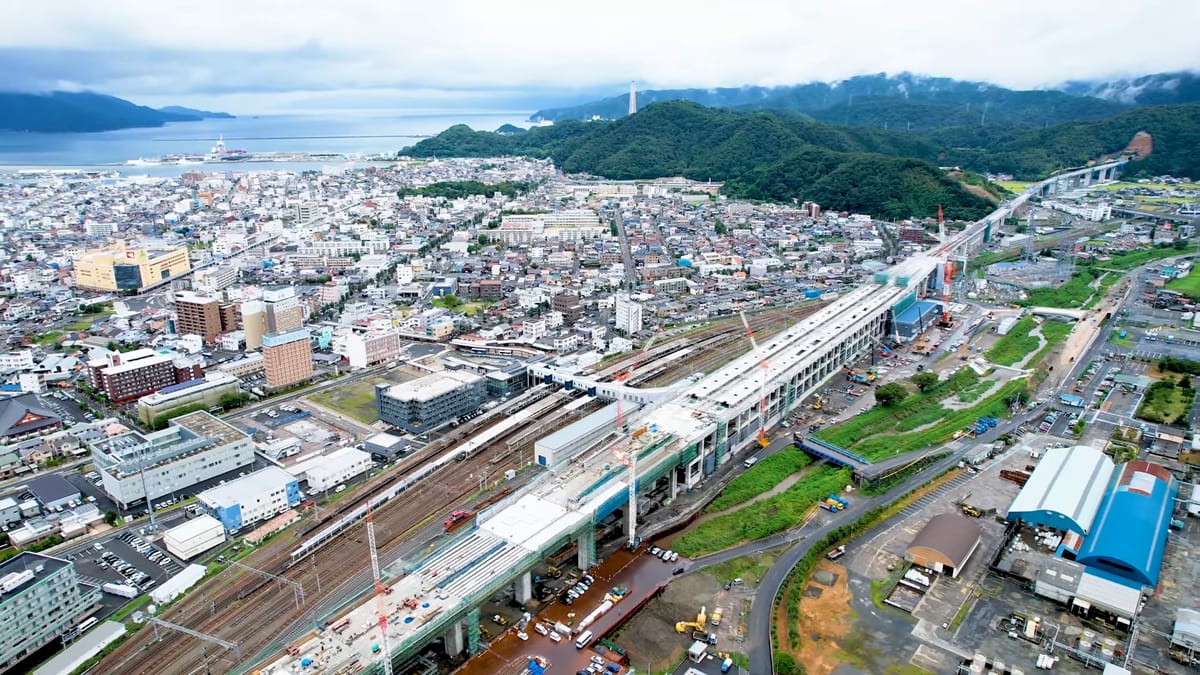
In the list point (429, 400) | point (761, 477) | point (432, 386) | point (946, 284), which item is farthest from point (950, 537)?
point (946, 284)

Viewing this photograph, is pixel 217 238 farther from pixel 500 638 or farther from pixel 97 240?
pixel 500 638

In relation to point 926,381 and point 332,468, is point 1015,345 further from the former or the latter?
point 332,468

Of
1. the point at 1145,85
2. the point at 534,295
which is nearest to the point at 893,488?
the point at 534,295

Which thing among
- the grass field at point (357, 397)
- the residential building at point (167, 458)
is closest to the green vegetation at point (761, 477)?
the grass field at point (357, 397)

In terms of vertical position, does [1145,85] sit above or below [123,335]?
above

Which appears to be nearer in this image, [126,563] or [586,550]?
[586,550]

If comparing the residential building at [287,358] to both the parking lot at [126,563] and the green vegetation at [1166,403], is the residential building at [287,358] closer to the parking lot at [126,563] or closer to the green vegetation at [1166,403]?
the parking lot at [126,563]

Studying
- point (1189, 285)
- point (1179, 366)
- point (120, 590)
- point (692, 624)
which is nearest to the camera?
point (692, 624)
